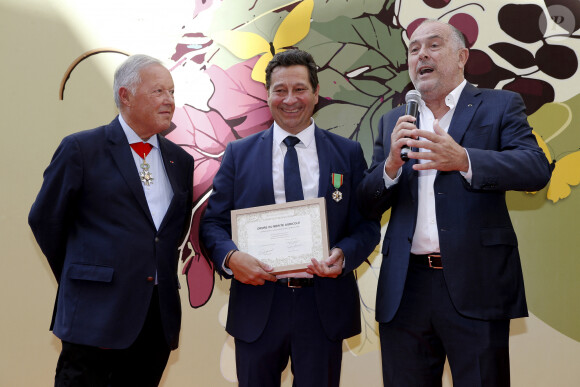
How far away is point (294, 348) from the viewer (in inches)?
85.7

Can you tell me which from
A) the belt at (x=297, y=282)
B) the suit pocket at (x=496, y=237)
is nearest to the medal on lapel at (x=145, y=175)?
the belt at (x=297, y=282)

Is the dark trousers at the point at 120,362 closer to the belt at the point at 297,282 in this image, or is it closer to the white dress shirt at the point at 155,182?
the white dress shirt at the point at 155,182

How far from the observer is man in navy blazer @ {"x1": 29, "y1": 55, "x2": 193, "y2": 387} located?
2.08 metres

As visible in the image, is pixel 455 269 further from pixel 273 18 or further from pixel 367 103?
pixel 273 18

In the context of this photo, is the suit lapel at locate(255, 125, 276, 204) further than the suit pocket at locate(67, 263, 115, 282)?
Yes

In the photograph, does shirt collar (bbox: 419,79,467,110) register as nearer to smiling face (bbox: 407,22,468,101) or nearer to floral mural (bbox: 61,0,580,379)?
smiling face (bbox: 407,22,468,101)

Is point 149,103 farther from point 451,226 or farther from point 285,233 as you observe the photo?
point 451,226

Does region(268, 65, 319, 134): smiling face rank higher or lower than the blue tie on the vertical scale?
higher

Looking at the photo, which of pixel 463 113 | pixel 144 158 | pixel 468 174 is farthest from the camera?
pixel 144 158

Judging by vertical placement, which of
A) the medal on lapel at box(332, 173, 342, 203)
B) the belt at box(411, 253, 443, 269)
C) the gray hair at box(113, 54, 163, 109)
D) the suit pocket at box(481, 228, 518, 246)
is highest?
the gray hair at box(113, 54, 163, 109)

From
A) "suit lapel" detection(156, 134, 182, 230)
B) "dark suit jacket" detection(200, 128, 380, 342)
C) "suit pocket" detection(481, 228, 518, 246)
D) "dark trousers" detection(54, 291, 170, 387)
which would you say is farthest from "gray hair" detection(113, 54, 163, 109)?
"suit pocket" detection(481, 228, 518, 246)

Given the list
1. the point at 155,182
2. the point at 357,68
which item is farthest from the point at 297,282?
Result: the point at 357,68

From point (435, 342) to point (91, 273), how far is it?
1448 mm

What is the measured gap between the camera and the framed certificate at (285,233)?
219 centimetres
